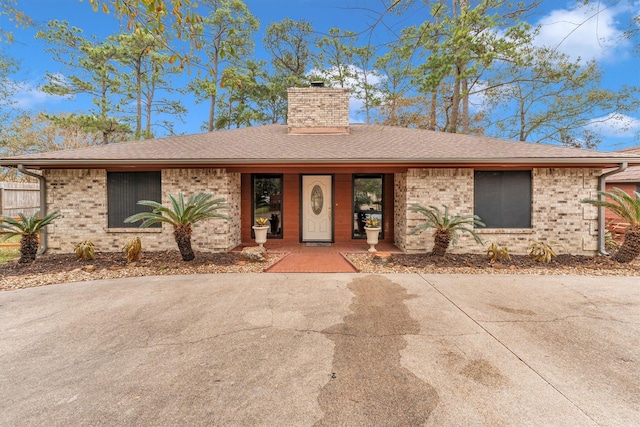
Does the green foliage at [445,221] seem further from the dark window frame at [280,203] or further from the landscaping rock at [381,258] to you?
the dark window frame at [280,203]

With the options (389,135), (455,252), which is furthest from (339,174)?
(455,252)

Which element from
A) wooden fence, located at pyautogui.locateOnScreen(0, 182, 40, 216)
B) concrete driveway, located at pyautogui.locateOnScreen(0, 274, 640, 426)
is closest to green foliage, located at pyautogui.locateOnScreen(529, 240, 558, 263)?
concrete driveway, located at pyautogui.locateOnScreen(0, 274, 640, 426)

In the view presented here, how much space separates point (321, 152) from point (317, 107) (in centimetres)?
349

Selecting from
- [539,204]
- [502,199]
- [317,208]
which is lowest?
[317,208]

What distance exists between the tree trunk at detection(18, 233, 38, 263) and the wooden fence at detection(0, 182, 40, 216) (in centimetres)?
783

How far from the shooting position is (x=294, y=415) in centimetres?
198

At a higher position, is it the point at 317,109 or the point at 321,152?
the point at 317,109

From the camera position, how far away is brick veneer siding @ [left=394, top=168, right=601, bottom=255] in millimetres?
6898

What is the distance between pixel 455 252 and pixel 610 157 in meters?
3.93

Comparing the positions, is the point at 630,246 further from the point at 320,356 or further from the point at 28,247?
the point at 28,247

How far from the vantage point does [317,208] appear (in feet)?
28.3

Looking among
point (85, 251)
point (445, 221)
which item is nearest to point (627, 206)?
point (445, 221)

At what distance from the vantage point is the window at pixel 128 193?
285 inches

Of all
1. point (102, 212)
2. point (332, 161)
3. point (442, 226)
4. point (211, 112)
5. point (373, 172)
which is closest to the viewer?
point (442, 226)
